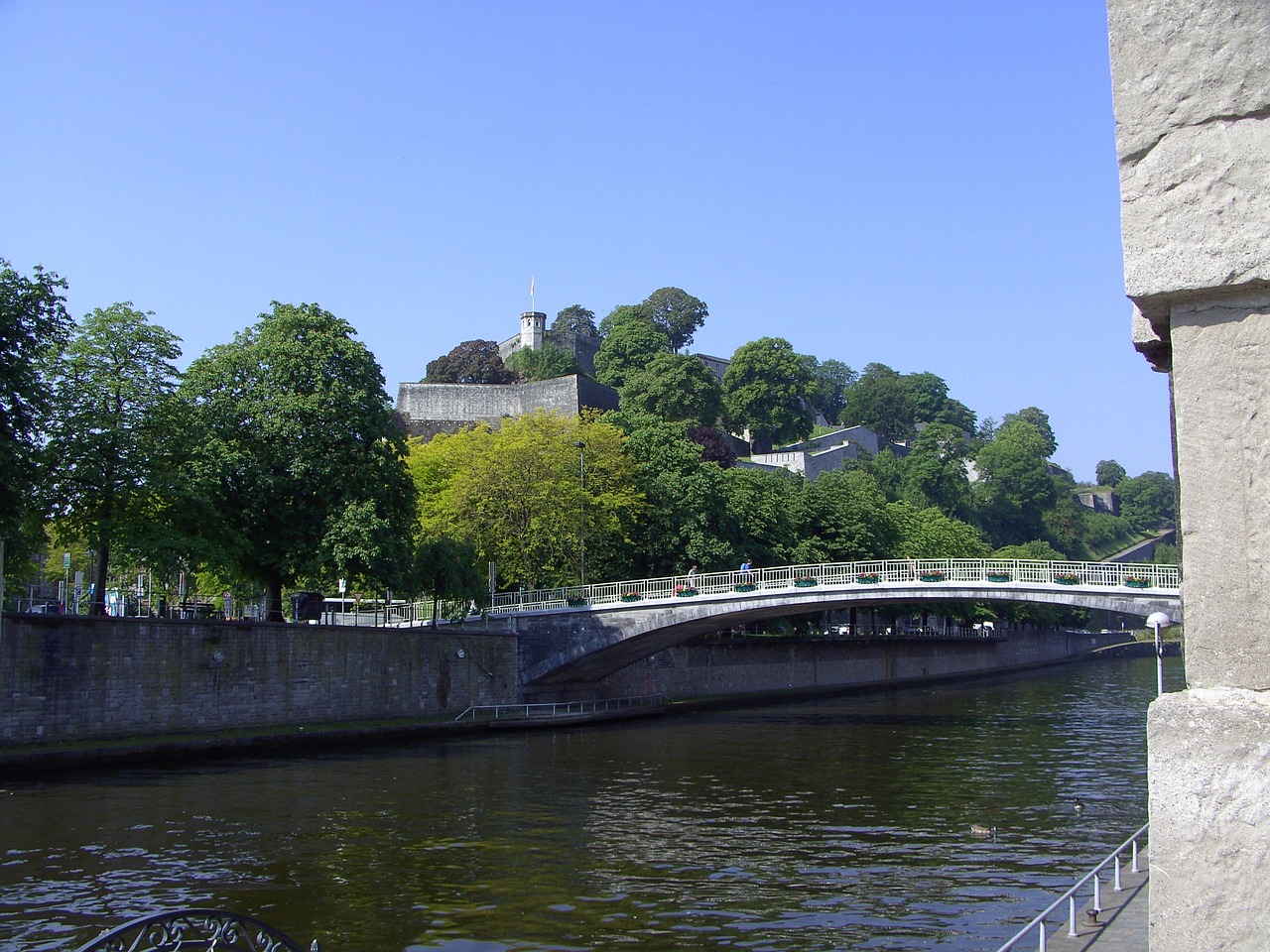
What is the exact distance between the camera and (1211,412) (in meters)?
2.26

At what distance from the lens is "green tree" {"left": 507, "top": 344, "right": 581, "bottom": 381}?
3698 inches

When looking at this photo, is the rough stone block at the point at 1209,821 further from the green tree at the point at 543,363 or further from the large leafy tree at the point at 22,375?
the green tree at the point at 543,363

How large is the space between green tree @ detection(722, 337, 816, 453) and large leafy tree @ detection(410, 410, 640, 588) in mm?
43115

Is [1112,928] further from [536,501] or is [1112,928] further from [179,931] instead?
[536,501]

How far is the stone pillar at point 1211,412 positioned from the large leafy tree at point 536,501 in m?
38.1

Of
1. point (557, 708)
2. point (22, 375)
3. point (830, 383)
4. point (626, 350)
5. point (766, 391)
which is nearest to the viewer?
point (22, 375)

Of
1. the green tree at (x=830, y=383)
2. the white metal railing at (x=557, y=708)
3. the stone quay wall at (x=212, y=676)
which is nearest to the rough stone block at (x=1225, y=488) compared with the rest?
the stone quay wall at (x=212, y=676)

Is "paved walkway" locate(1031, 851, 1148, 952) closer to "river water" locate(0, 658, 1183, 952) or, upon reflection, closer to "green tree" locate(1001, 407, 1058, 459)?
"river water" locate(0, 658, 1183, 952)

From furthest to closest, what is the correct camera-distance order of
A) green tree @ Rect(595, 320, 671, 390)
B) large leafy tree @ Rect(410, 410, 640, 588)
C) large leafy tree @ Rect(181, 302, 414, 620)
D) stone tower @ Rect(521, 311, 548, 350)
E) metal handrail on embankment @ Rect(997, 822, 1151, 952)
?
stone tower @ Rect(521, 311, 548, 350)
green tree @ Rect(595, 320, 671, 390)
large leafy tree @ Rect(410, 410, 640, 588)
large leafy tree @ Rect(181, 302, 414, 620)
metal handrail on embankment @ Rect(997, 822, 1151, 952)

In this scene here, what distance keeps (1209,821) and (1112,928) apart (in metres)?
7.06

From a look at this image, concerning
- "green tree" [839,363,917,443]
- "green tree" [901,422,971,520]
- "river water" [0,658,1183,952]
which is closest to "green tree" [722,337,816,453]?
"green tree" [901,422,971,520]

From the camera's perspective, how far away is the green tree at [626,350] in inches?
3474

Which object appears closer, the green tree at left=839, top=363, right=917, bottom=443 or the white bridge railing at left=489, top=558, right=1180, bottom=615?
the white bridge railing at left=489, top=558, right=1180, bottom=615

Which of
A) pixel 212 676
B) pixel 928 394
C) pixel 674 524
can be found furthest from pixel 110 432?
pixel 928 394
